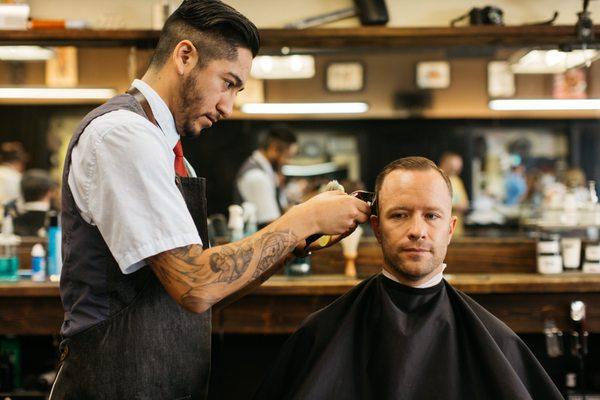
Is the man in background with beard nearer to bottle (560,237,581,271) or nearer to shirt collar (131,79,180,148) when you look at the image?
shirt collar (131,79,180,148)

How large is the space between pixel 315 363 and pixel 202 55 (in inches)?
34.8

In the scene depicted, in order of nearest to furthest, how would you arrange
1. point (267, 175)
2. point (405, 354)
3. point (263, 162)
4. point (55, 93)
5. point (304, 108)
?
1. point (405, 354)
2. point (267, 175)
3. point (263, 162)
4. point (55, 93)
5. point (304, 108)

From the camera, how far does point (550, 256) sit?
3.65 metres

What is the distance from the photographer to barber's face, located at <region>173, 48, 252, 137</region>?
1629mm

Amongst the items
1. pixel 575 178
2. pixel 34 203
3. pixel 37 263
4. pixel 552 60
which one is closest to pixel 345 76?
pixel 552 60

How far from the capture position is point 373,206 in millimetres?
1943

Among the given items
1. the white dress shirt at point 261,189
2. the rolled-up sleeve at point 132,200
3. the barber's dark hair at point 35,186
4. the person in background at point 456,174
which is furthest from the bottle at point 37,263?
the person in background at point 456,174

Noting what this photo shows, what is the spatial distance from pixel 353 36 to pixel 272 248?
261cm

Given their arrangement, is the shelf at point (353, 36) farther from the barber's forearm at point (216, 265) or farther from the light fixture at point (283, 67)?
the barber's forearm at point (216, 265)

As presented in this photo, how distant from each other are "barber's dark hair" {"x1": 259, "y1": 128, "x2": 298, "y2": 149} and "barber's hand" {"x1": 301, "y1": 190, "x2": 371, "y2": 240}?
3.95m

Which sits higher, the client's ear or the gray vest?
the gray vest

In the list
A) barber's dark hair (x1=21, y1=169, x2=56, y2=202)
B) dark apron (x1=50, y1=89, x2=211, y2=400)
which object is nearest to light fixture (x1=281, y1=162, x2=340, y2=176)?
barber's dark hair (x1=21, y1=169, x2=56, y2=202)

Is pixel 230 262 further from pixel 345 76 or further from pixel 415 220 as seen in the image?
pixel 345 76

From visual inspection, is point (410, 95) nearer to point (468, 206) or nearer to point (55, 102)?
point (468, 206)
